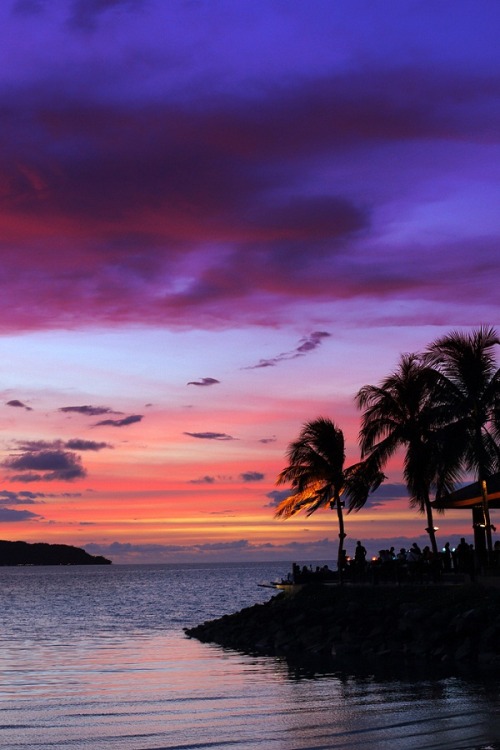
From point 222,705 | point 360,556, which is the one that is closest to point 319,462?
point 360,556

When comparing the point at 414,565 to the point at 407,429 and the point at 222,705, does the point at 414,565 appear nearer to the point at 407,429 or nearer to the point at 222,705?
the point at 407,429

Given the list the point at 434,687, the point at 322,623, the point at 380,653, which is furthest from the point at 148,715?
the point at 322,623

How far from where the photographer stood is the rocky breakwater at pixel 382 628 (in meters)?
33.5

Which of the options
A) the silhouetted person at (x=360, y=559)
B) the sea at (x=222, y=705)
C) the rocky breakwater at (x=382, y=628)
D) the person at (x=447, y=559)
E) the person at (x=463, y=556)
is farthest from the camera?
the silhouetted person at (x=360, y=559)

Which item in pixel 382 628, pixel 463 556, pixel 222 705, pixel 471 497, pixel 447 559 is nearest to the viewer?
pixel 222 705

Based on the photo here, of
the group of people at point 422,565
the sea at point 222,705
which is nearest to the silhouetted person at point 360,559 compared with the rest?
the group of people at point 422,565

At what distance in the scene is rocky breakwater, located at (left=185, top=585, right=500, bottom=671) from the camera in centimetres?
3350

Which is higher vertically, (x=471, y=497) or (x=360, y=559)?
(x=471, y=497)

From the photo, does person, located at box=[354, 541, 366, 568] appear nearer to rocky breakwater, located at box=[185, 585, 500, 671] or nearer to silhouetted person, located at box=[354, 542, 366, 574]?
silhouetted person, located at box=[354, 542, 366, 574]

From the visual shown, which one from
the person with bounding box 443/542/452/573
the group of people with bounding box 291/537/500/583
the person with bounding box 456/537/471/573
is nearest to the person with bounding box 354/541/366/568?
the group of people with bounding box 291/537/500/583

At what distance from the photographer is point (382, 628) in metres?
37.7

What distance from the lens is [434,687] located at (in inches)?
1096

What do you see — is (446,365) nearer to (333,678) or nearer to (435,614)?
(435,614)

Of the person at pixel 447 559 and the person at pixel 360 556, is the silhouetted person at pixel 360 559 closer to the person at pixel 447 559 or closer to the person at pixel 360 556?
the person at pixel 360 556
